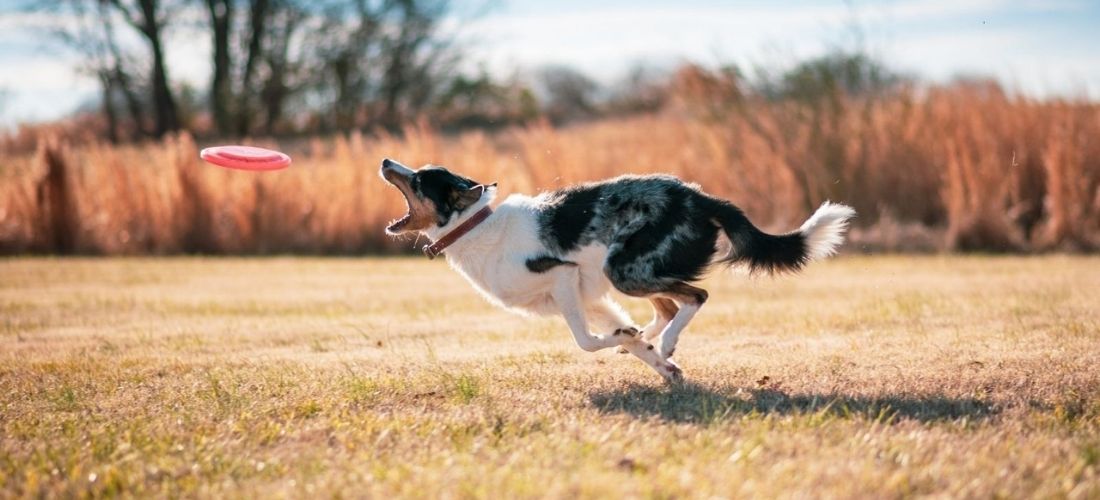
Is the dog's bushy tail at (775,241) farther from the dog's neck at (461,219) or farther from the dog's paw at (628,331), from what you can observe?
the dog's neck at (461,219)

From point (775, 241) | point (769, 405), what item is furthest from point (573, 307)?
point (769, 405)

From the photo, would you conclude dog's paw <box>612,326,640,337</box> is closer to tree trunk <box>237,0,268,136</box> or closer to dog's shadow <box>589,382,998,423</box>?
dog's shadow <box>589,382,998,423</box>

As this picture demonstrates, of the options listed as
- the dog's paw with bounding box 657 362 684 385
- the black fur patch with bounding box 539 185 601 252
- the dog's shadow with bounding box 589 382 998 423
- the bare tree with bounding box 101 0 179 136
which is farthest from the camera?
the bare tree with bounding box 101 0 179 136

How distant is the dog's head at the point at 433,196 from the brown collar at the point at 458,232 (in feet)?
0.25

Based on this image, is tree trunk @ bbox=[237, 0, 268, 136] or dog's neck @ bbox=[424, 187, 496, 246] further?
tree trunk @ bbox=[237, 0, 268, 136]

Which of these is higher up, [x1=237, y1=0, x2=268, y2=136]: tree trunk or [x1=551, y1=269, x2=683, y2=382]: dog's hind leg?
[x1=551, y1=269, x2=683, y2=382]: dog's hind leg

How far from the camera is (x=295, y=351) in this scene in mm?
7289

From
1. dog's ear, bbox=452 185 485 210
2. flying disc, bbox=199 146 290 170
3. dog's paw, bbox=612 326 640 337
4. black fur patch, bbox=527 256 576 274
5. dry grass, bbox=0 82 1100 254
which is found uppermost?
dog's ear, bbox=452 185 485 210

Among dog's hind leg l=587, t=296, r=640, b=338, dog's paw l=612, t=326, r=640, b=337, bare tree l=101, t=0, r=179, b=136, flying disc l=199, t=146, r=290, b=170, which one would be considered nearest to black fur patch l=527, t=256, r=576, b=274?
dog's hind leg l=587, t=296, r=640, b=338

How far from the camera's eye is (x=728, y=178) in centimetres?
1477

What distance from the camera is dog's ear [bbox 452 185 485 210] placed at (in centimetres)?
636

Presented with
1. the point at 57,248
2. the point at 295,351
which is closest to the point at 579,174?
the point at 57,248

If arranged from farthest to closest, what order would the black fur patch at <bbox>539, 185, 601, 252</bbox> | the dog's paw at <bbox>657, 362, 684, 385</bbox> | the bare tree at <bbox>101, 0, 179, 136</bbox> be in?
1. the bare tree at <bbox>101, 0, 179, 136</bbox>
2. the black fur patch at <bbox>539, 185, 601, 252</bbox>
3. the dog's paw at <bbox>657, 362, 684, 385</bbox>

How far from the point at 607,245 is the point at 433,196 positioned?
3.36 feet
